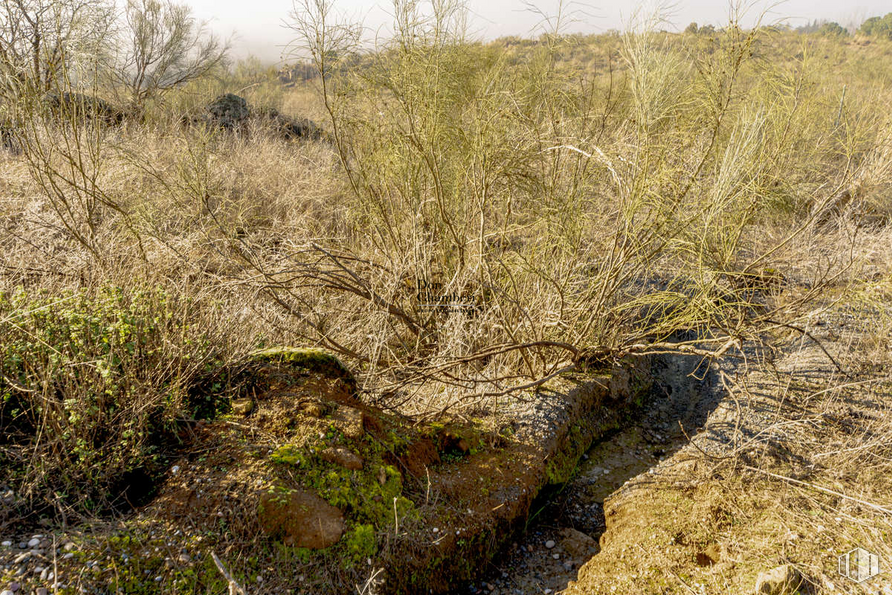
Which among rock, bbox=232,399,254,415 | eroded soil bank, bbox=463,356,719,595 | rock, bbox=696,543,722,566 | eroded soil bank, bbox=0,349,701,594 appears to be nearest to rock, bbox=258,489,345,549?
eroded soil bank, bbox=0,349,701,594

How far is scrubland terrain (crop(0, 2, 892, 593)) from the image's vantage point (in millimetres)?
1907

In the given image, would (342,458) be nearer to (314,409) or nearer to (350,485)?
(350,485)

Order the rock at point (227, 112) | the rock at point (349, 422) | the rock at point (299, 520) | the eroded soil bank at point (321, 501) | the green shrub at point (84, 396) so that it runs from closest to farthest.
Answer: the eroded soil bank at point (321, 501) → the green shrub at point (84, 396) → the rock at point (299, 520) → the rock at point (349, 422) → the rock at point (227, 112)

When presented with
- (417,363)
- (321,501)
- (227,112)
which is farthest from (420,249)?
(227,112)

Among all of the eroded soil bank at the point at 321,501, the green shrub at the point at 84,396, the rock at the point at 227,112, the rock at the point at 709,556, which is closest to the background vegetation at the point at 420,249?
the green shrub at the point at 84,396

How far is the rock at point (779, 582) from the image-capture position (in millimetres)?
2034

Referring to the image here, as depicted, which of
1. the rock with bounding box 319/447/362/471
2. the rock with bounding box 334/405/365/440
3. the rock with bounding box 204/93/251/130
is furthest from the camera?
the rock with bounding box 204/93/251/130

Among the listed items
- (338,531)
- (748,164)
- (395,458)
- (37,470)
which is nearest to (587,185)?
(748,164)

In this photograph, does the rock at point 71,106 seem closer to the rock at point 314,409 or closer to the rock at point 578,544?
the rock at point 314,409

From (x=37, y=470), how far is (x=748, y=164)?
3.86 metres

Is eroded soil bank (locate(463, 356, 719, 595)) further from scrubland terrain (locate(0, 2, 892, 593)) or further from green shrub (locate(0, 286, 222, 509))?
green shrub (locate(0, 286, 222, 509))

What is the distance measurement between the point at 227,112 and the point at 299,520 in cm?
1106

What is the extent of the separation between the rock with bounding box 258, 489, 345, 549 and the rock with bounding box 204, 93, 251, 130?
9767 millimetres

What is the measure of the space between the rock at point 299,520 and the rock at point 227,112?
977 centimetres
